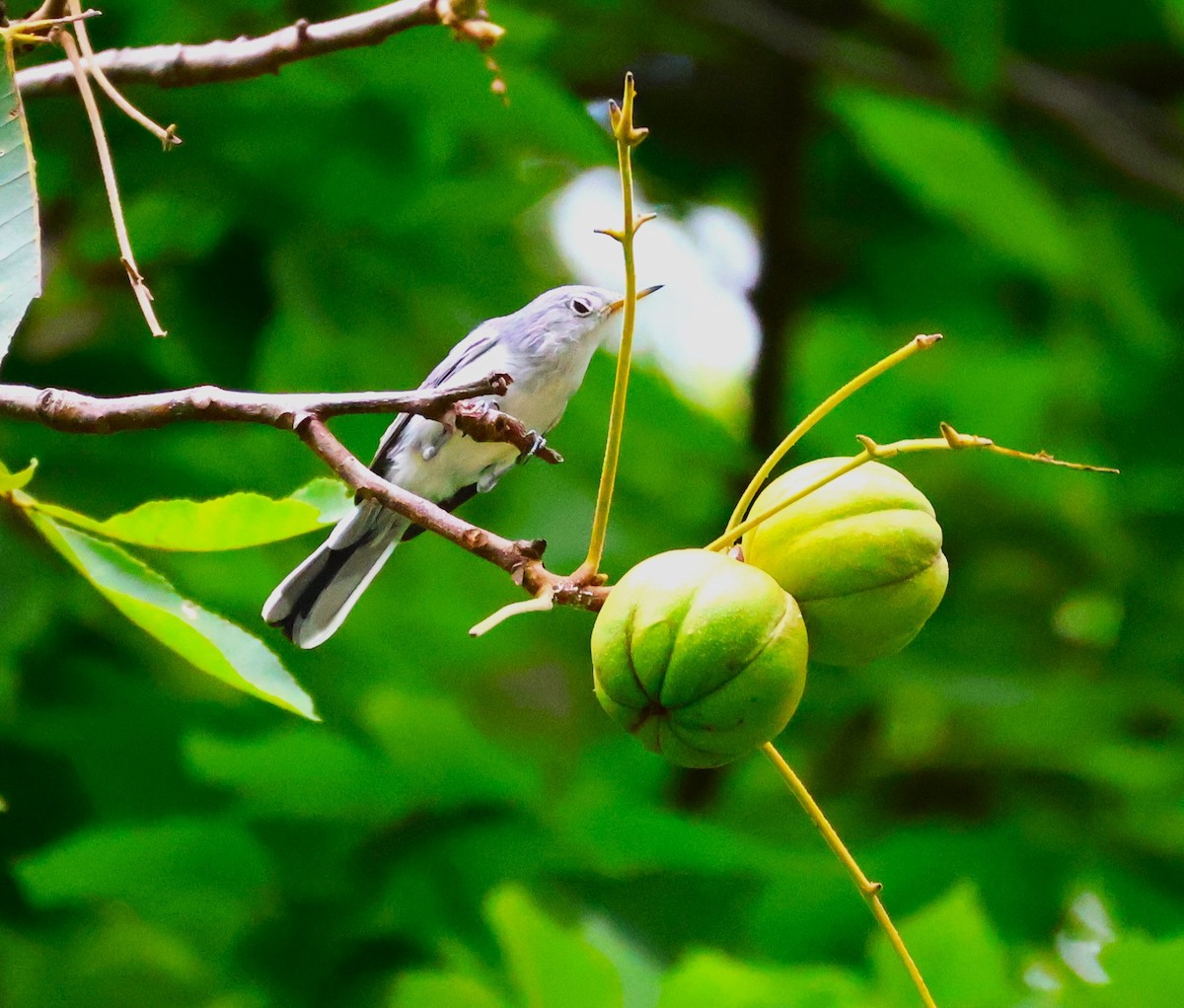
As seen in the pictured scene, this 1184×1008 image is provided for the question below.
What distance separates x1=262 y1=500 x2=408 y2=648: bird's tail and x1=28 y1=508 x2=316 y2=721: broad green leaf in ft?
3.78

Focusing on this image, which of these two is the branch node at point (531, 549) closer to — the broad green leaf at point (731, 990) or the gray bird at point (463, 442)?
the gray bird at point (463, 442)

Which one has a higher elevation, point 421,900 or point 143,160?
point 143,160

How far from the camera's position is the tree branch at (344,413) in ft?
5.61

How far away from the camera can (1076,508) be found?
586 cm

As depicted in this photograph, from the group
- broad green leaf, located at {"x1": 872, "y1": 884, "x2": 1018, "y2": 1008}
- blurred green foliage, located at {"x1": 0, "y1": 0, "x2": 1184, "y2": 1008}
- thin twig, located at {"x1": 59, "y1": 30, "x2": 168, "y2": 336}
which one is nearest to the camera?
thin twig, located at {"x1": 59, "y1": 30, "x2": 168, "y2": 336}

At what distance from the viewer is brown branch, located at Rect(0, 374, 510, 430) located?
176cm

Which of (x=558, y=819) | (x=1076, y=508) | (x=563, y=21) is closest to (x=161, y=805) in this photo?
(x=558, y=819)

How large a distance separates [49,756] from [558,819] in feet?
5.22

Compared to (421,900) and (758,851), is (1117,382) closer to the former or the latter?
(758,851)

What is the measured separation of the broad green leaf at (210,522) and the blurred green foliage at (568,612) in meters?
1.54

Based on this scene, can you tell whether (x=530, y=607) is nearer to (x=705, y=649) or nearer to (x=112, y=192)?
(x=705, y=649)

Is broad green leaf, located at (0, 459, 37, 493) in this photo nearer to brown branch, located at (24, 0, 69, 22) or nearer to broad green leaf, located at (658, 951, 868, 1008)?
brown branch, located at (24, 0, 69, 22)

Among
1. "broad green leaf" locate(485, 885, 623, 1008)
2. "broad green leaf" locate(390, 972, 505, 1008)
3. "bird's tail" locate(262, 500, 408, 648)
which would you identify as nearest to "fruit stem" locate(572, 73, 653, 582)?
"bird's tail" locate(262, 500, 408, 648)

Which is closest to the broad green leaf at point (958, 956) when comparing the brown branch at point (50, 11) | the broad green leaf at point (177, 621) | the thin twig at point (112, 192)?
the broad green leaf at point (177, 621)
